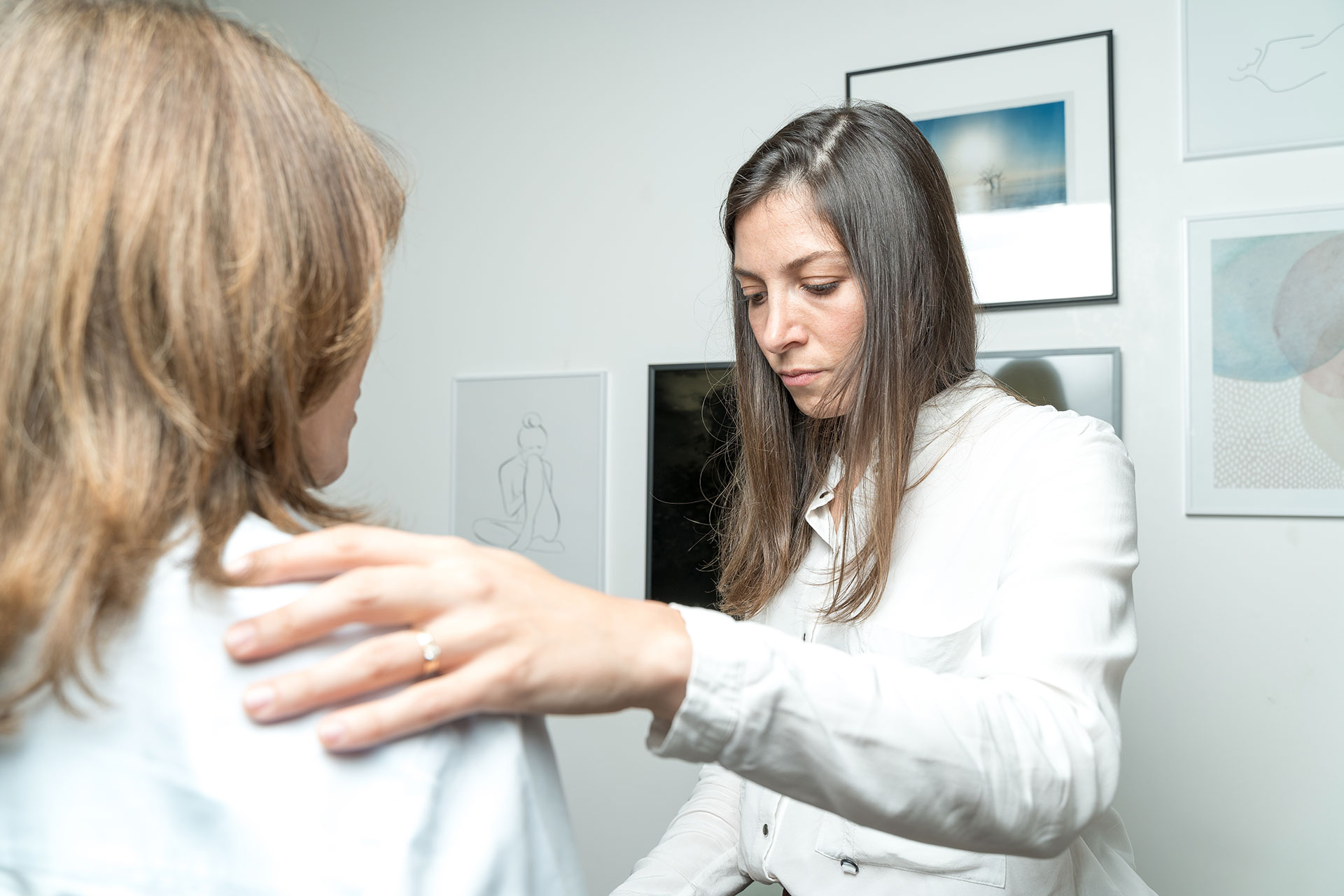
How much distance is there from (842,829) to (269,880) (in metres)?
0.85

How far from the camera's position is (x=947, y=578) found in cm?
120

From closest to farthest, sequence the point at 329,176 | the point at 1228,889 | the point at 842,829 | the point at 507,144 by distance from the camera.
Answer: the point at 329,176 < the point at 842,829 < the point at 1228,889 < the point at 507,144

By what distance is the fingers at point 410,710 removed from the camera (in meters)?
0.47

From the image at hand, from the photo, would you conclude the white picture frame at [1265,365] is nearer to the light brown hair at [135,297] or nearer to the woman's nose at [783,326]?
the woman's nose at [783,326]

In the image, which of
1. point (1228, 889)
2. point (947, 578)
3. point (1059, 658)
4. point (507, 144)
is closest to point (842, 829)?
point (947, 578)

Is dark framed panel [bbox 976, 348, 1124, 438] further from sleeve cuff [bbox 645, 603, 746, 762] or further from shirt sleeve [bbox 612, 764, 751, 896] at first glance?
sleeve cuff [bbox 645, 603, 746, 762]

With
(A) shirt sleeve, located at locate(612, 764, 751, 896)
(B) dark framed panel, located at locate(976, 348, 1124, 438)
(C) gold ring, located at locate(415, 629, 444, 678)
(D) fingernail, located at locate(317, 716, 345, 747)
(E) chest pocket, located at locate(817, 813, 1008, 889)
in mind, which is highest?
(B) dark framed panel, located at locate(976, 348, 1124, 438)

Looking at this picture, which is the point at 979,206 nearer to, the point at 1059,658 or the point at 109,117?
the point at 1059,658

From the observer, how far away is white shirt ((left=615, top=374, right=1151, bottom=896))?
1.92 ft

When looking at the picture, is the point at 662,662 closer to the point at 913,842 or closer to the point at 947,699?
the point at 947,699

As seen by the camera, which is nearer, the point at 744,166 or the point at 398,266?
the point at 744,166

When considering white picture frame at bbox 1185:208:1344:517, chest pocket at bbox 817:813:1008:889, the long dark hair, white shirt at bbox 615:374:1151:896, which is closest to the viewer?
white shirt at bbox 615:374:1151:896

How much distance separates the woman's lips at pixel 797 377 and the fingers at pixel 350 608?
92cm

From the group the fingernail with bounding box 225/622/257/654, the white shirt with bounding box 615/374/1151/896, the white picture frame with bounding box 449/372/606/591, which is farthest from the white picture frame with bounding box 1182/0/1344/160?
the fingernail with bounding box 225/622/257/654
